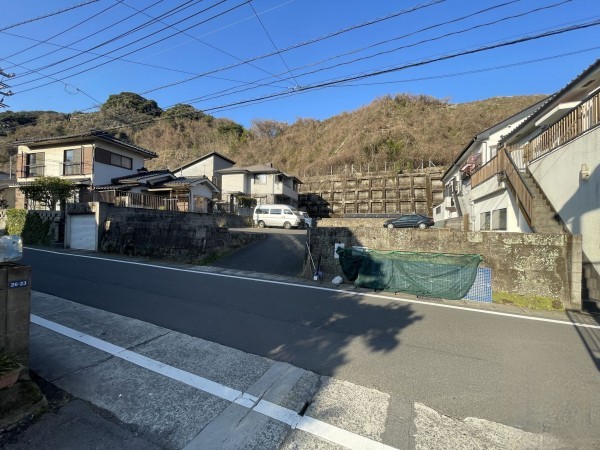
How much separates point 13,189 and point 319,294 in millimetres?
31592

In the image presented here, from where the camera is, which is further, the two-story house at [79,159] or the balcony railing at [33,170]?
the balcony railing at [33,170]

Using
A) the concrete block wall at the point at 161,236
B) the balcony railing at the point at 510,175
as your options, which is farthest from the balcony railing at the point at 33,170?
the balcony railing at the point at 510,175

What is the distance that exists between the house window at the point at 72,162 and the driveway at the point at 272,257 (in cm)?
1952

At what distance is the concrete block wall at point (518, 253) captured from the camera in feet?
25.0

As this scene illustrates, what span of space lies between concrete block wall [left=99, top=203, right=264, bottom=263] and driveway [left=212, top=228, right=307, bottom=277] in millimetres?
816

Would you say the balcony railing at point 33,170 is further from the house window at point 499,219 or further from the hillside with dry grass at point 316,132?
the house window at point 499,219

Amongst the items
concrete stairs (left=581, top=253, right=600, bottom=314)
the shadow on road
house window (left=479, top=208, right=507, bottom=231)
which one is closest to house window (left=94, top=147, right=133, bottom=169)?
house window (left=479, top=208, right=507, bottom=231)

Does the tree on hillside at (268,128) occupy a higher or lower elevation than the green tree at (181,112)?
higher

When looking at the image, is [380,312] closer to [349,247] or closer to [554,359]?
[554,359]

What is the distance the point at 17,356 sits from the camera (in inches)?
127

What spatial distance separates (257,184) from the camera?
34625 mm

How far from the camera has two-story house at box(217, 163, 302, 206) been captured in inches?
1328

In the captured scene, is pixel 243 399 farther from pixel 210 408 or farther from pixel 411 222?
pixel 411 222

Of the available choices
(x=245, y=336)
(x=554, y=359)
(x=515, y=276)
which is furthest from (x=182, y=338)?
(x=515, y=276)
